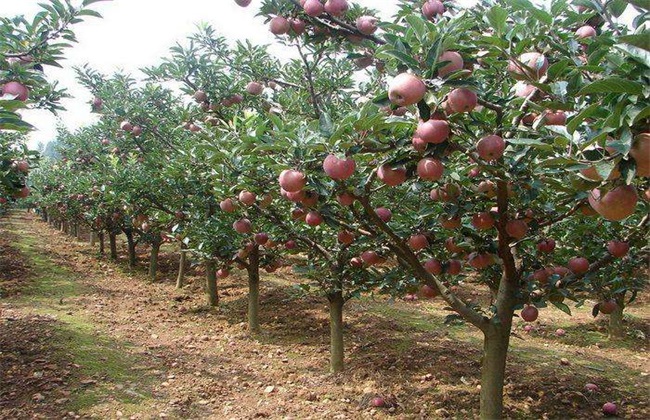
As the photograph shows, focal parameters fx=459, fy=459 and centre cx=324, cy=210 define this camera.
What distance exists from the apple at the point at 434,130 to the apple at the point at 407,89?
13 cm

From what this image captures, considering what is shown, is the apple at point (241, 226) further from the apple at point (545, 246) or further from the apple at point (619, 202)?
the apple at point (619, 202)

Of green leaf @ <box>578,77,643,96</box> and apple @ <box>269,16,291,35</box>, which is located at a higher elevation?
apple @ <box>269,16,291,35</box>

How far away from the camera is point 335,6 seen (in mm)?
2908

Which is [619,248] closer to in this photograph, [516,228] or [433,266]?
[516,228]

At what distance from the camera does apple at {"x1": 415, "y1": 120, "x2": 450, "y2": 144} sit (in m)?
1.96

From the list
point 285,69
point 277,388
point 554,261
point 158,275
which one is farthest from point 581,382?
point 158,275

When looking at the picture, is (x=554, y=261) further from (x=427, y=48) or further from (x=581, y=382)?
(x=427, y=48)

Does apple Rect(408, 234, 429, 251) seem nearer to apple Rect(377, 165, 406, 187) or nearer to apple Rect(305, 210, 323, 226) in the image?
apple Rect(305, 210, 323, 226)

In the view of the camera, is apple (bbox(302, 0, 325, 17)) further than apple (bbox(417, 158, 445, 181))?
Yes

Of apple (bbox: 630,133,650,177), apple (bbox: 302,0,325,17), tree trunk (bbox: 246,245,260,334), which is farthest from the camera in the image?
tree trunk (bbox: 246,245,260,334)

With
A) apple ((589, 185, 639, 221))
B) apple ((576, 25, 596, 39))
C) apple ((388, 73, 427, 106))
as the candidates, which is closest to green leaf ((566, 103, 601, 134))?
apple ((589, 185, 639, 221))

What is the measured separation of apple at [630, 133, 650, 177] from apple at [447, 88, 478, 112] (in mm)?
658

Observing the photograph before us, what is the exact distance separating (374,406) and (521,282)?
6.43ft

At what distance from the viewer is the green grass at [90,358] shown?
15.1 ft
